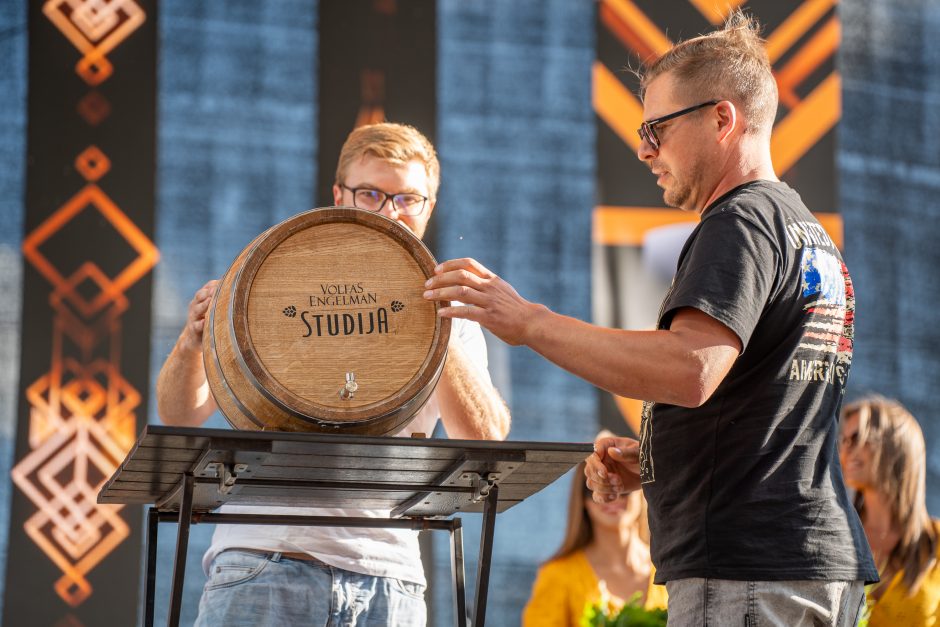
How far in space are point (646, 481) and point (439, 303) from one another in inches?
21.7

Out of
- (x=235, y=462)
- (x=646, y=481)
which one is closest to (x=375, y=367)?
(x=235, y=462)

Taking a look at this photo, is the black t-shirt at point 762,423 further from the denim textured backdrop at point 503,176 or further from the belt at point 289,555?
the denim textured backdrop at point 503,176

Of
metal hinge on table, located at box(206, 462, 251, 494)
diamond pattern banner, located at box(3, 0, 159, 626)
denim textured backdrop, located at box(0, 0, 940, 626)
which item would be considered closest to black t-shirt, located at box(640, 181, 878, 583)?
metal hinge on table, located at box(206, 462, 251, 494)

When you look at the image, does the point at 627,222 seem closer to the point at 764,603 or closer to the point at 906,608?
the point at 906,608

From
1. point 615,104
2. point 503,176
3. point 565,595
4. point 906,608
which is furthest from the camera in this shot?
point 615,104

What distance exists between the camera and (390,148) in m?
2.87

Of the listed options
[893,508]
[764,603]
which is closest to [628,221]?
[893,508]

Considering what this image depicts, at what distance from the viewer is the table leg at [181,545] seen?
6.28 feet

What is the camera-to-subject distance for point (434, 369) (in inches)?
80.4

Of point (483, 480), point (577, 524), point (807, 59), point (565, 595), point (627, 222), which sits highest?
point (807, 59)

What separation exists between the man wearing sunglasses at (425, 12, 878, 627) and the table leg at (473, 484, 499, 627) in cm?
30

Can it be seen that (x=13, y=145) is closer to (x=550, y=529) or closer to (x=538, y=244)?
(x=538, y=244)

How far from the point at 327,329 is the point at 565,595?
2705 mm

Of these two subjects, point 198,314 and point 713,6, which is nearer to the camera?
point 198,314
